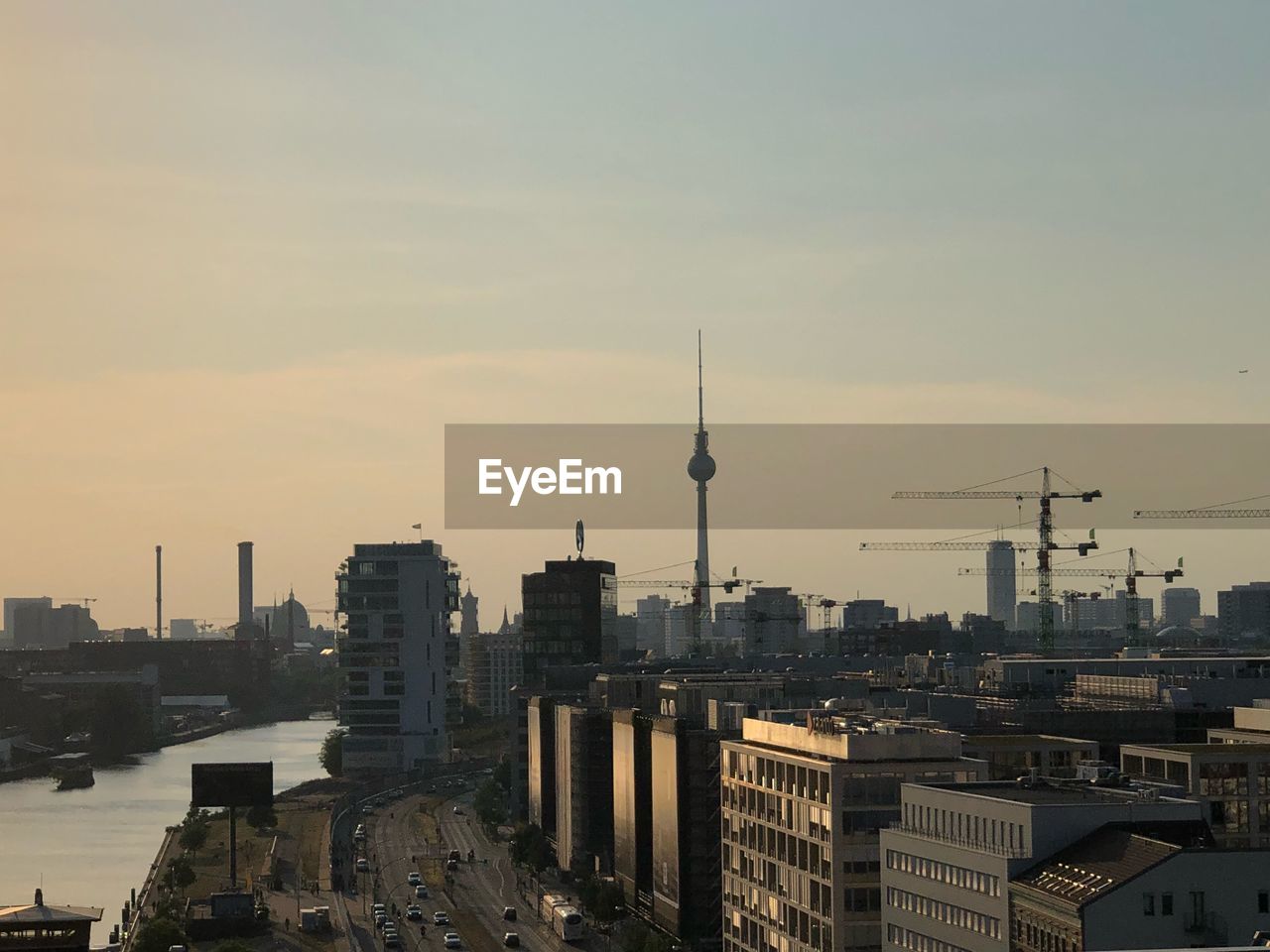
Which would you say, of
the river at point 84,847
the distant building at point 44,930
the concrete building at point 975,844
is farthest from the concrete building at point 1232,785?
the river at point 84,847

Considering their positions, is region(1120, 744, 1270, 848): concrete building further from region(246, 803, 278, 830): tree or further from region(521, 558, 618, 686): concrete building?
region(521, 558, 618, 686): concrete building

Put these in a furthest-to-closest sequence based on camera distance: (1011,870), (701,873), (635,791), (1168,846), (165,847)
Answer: (165,847) → (635,791) → (701,873) → (1011,870) → (1168,846)

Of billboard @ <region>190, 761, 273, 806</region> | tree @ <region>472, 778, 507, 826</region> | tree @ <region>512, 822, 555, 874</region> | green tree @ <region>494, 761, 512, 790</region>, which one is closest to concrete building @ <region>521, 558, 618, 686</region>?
green tree @ <region>494, 761, 512, 790</region>

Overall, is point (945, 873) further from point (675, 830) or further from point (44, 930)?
point (675, 830)

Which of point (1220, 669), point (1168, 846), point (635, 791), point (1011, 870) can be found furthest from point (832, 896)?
point (1220, 669)

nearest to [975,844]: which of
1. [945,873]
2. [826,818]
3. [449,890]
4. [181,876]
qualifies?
[945,873]

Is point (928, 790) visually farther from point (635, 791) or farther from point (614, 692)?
point (614, 692)

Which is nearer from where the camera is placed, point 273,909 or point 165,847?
point 273,909
